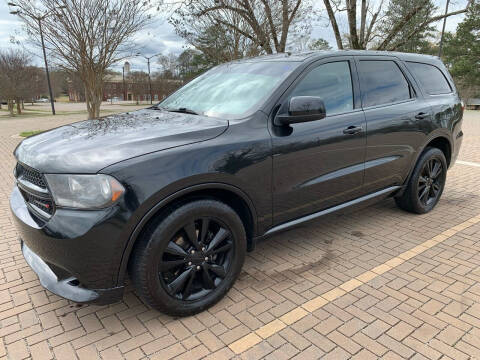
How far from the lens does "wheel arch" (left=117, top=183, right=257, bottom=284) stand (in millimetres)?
2178

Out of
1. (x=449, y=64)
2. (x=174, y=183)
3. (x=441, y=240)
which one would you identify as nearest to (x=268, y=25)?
(x=441, y=240)

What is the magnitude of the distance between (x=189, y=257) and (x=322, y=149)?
1.44 metres

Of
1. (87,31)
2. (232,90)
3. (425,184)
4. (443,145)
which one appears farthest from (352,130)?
(87,31)

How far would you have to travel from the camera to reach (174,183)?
2.25 m

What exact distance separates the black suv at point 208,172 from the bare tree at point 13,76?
32.1 metres

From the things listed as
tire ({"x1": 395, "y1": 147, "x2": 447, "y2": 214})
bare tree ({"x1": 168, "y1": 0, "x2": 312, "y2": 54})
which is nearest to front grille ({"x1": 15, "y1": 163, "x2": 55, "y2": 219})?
tire ({"x1": 395, "y1": 147, "x2": 447, "y2": 214})

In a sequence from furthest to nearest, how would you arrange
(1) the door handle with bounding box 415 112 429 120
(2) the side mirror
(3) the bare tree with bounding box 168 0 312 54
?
(3) the bare tree with bounding box 168 0 312 54
(1) the door handle with bounding box 415 112 429 120
(2) the side mirror

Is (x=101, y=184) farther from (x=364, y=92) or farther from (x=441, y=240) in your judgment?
(x=441, y=240)

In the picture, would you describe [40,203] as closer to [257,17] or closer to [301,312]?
[301,312]

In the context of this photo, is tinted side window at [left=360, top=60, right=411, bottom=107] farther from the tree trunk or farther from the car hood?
the tree trunk

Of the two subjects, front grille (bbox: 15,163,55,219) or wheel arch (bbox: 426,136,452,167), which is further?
wheel arch (bbox: 426,136,452,167)

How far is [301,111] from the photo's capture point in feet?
8.72

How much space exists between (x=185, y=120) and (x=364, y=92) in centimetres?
182

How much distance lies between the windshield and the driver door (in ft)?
0.68
